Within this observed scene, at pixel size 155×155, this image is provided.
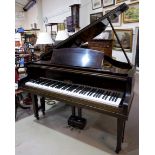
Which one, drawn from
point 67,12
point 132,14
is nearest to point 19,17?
point 67,12

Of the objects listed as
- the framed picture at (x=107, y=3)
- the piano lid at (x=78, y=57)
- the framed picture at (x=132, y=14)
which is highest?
the framed picture at (x=107, y=3)

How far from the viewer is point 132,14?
4152mm

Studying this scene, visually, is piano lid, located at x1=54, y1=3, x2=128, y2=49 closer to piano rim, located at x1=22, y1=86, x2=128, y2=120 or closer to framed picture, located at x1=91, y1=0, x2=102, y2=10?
piano rim, located at x1=22, y1=86, x2=128, y2=120

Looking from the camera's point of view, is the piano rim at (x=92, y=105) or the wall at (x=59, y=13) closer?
the piano rim at (x=92, y=105)

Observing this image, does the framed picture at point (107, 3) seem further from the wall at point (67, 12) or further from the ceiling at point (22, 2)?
the ceiling at point (22, 2)

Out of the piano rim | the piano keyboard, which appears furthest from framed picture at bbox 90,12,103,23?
the piano rim

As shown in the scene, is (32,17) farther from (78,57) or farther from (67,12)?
(78,57)

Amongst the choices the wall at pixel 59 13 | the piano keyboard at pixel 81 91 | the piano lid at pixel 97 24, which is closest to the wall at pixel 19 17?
the wall at pixel 59 13

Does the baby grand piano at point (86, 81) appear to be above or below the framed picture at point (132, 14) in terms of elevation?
below

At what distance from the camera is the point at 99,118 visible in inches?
109

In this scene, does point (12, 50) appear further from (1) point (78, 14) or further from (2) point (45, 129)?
(1) point (78, 14)

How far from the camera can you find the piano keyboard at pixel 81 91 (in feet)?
5.94

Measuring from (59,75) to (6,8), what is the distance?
176 cm

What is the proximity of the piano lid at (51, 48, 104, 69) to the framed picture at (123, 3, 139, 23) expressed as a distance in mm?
2477
